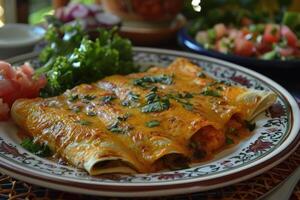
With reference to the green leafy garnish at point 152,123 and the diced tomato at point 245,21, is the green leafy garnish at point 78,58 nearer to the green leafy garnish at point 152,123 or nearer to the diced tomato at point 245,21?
the green leafy garnish at point 152,123

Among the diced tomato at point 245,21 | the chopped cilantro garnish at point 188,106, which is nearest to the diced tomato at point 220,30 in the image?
the diced tomato at point 245,21

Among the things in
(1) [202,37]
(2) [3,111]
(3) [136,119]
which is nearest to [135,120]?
(3) [136,119]

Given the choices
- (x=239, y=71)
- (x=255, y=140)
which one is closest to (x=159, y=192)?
(x=255, y=140)

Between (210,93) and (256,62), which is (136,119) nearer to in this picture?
(210,93)

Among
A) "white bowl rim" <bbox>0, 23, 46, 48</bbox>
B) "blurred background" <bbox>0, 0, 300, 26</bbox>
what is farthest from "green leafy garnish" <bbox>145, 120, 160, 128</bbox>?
"blurred background" <bbox>0, 0, 300, 26</bbox>

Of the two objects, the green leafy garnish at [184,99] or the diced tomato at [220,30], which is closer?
the green leafy garnish at [184,99]

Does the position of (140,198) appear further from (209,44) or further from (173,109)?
(209,44)
